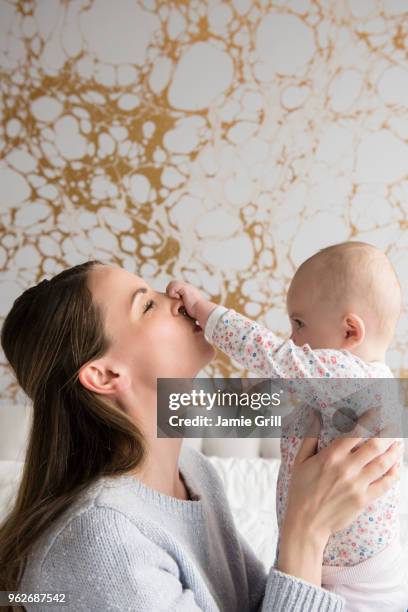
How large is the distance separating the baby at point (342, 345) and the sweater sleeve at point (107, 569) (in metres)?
0.39

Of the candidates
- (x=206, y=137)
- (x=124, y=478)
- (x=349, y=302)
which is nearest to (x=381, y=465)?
(x=349, y=302)

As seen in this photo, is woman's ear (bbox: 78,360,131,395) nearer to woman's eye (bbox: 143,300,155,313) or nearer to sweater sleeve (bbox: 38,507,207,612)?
woman's eye (bbox: 143,300,155,313)

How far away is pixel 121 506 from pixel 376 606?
567mm

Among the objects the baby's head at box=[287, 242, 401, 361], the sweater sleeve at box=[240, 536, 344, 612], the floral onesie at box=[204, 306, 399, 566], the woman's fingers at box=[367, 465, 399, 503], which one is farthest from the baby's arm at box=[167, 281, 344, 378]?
the sweater sleeve at box=[240, 536, 344, 612]

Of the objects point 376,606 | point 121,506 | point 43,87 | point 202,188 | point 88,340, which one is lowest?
point 376,606

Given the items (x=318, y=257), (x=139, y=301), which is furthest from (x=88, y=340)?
(x=318, y=257)

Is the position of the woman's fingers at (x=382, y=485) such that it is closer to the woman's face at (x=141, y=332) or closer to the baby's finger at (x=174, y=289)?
the woman's face at (x=141, y=332)

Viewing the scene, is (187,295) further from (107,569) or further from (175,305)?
(107,569)

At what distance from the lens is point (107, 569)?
0.90 meters

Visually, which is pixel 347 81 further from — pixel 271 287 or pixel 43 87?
pixel 43 87

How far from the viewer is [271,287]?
2514 mm

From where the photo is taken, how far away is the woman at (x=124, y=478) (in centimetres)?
94

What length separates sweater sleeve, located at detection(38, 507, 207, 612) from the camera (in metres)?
0.90

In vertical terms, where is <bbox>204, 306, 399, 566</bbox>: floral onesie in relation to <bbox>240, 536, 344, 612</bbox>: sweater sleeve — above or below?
above
